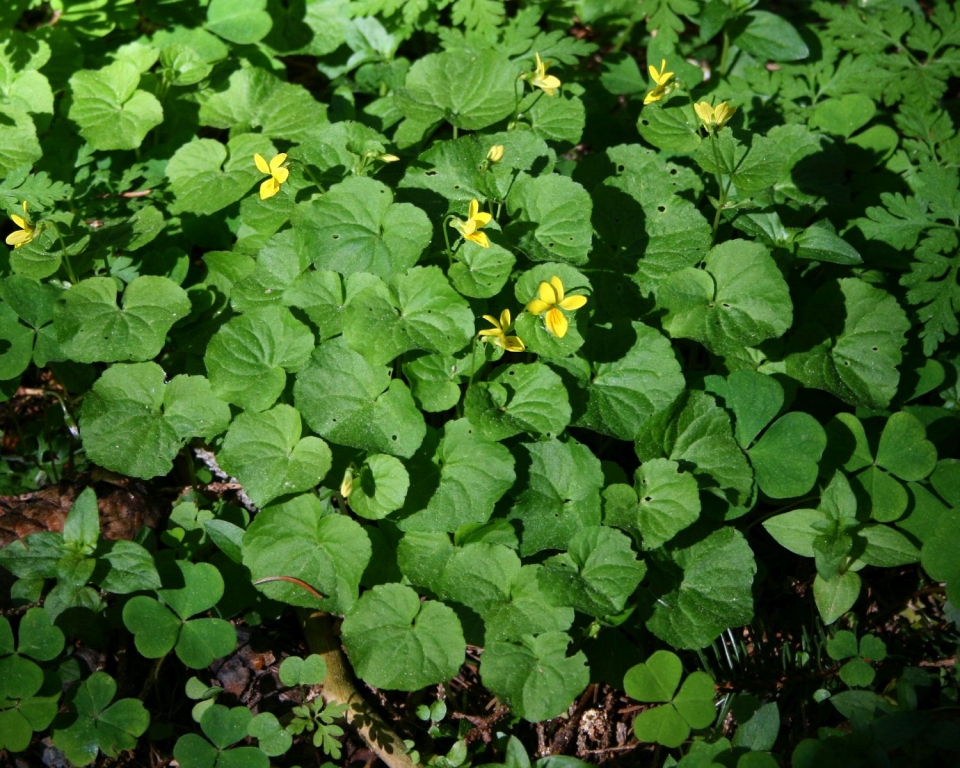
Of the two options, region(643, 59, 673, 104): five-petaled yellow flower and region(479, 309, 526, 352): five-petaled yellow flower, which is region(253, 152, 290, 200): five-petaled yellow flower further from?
region(643, 59, 673, 104): five-petaled yellow flower

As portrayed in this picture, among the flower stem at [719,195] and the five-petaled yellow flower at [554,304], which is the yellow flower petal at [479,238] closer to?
the five-petaled yellow flower at [554,304]

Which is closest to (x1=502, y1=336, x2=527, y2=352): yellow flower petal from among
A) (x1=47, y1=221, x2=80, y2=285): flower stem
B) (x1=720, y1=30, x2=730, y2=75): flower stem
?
(x1=47, y1=221, x2=80, y2=285): flower stem

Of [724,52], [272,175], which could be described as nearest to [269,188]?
→ [272,175]

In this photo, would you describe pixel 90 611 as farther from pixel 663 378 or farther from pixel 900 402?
pixel 900 402

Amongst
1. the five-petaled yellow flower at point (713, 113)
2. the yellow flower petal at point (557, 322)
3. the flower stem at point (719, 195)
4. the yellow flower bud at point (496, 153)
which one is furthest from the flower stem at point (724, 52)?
the yellow flower petal at point (557, 322)

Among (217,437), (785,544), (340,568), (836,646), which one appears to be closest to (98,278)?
(217,437)
